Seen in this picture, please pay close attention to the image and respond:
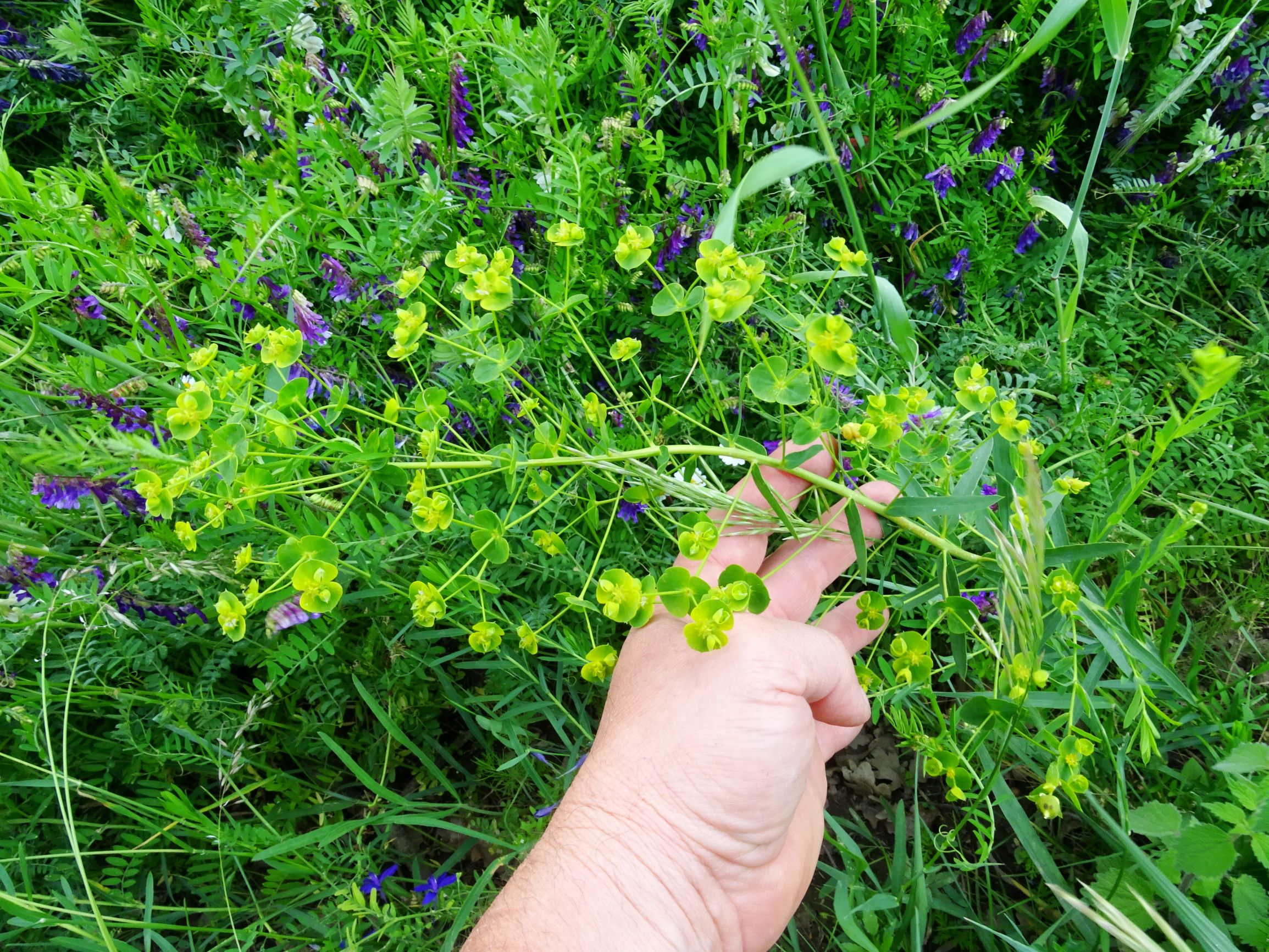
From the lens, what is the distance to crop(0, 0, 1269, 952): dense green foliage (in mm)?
1096

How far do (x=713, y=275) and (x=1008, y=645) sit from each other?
25.1 inches

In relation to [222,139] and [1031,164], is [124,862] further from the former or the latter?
[1031,164]

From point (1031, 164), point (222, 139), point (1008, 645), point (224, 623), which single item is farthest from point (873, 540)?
point (222, 139)

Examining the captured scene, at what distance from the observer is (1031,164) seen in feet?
6.34

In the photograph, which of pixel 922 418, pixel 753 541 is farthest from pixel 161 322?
pixel 922 418

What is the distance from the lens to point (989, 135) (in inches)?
69.9

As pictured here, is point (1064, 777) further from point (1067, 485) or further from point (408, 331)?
point (408, 331)

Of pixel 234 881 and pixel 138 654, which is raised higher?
pixel 138 654

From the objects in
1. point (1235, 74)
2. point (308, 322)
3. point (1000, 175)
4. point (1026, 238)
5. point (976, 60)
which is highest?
point (1235, 74)

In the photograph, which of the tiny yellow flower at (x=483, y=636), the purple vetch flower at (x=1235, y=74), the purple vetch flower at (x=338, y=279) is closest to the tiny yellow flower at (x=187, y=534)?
the tiny yellow flower at (x=483, y=636)

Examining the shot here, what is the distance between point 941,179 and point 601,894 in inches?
66.9

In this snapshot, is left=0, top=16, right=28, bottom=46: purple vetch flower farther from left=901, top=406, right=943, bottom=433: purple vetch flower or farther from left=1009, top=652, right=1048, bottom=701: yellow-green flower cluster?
left=1009, top=652, right=1048, bottom=701: yellow-green flower cluster

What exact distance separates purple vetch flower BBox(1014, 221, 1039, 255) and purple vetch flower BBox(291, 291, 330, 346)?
1653mm

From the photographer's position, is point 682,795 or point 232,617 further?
point 682,795
